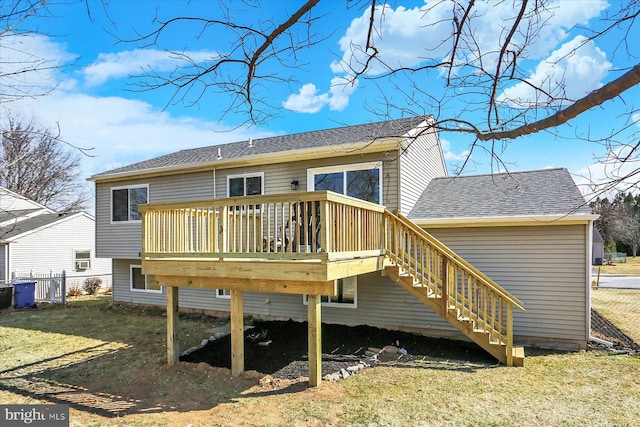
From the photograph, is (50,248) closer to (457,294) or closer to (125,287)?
(125,287)

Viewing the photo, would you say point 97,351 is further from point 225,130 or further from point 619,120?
point 619,120

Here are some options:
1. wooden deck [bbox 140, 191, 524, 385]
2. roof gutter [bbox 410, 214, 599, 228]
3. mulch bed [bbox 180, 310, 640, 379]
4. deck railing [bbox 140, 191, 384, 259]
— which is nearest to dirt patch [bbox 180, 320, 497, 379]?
mulch bed [bbox 180, 310, 640, 379]

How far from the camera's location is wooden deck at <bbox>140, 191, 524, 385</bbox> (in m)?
5.80

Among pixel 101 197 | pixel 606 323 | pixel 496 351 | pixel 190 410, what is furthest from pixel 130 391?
pixel 606 323

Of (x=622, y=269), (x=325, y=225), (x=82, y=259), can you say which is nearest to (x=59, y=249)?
(x=82, y=259)

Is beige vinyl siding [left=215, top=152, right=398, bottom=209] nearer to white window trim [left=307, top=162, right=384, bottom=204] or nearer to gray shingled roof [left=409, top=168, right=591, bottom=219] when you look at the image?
white window trim [left=307, top=162, right=384, bottom=204]

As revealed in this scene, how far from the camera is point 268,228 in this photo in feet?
19.9

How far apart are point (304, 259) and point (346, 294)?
14.1 feet

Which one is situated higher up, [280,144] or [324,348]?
[280,144]

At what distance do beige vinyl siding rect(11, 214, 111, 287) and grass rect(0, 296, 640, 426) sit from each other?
37.4ft

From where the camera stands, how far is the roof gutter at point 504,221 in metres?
7.59

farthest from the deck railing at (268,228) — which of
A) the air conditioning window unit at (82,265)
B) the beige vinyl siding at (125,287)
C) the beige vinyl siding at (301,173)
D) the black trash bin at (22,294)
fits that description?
the air conditioning window unit at (82,265)

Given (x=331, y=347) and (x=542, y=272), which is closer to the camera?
(x=331, y=347)

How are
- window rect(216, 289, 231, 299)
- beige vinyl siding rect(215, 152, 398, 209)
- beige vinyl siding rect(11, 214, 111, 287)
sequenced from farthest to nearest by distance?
beige vinyl siding rect(11, 214, 111, 287)
window rect(216, 289, 231, 299)
beige vinyl siding rect(215, 152, 398, 209)
